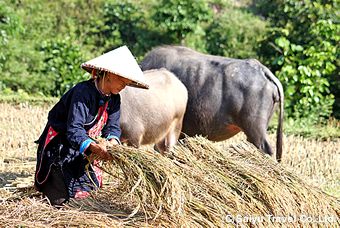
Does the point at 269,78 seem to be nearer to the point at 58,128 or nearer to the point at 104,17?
the point at 58,128

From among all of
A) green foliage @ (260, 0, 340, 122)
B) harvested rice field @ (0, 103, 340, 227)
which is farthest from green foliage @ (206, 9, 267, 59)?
harvested rice field @ (0, 103, 340, 227)

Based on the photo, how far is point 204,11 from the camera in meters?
11.4

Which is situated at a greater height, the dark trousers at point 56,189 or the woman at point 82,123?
the woman at point 82,123

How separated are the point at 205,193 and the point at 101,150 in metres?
0.76

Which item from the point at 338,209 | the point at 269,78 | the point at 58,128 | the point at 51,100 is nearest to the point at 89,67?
the point at 58,128

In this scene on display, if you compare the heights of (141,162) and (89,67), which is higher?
(89,67)

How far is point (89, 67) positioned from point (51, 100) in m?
5.77

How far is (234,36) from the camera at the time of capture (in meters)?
12.3

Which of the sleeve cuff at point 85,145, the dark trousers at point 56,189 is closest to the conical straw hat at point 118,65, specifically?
the sleeve cuff at point 85,145

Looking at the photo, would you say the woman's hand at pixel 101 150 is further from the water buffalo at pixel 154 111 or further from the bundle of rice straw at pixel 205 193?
the water buffalo at pixel 154 111

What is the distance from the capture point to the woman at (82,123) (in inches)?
93.9

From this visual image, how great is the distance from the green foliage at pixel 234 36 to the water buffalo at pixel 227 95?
7.07 meters

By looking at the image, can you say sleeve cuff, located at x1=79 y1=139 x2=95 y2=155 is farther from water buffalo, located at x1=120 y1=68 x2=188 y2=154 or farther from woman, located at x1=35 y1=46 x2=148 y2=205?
water buffalo, located at x1=120 y1=68 x2=188 y2=154

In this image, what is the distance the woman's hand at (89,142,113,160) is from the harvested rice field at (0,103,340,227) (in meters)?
0.06
